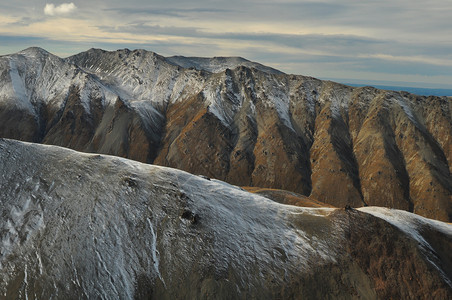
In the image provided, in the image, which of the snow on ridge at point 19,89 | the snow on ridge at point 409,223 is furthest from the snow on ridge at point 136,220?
the snow on ridge at point 19,89

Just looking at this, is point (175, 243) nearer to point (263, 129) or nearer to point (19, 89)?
point (263, 129)

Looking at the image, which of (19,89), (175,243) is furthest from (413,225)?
(19,89)

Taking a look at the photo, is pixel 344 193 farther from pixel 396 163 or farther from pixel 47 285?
pixel 47 285

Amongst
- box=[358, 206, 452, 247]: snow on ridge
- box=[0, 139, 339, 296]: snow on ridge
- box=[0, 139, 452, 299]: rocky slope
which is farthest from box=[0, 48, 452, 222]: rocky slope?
box=[0, 139, 339, 296]: snow on ridge

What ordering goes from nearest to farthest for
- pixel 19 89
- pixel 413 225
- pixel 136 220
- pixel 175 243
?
1. pixel 175 243
2. pixel 136 220
3. pixel 413 225
4. pixel 19 89

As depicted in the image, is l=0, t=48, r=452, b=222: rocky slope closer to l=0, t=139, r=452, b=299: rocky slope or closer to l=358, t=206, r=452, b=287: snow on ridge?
l=358, t=206, r=452, b=287: snow on ridge

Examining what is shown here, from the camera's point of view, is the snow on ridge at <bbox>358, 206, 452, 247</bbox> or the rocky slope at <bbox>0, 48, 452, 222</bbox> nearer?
the snow on ridge at <bbox>358, 206, 452, 247</bbox>

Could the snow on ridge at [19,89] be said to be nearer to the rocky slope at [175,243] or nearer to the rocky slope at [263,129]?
the rocky slope at [263,129]
